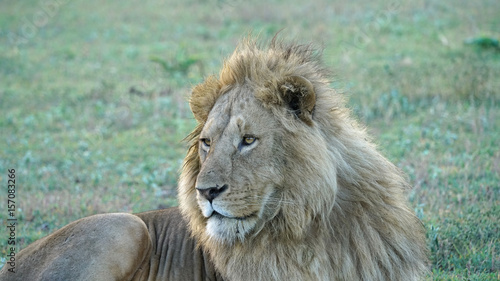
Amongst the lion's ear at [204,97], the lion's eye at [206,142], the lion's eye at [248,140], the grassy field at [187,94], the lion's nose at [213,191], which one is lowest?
the grassy field at [187,94]

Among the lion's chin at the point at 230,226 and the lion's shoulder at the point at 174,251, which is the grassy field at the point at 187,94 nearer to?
the lion's shoulder at the point at 174,251

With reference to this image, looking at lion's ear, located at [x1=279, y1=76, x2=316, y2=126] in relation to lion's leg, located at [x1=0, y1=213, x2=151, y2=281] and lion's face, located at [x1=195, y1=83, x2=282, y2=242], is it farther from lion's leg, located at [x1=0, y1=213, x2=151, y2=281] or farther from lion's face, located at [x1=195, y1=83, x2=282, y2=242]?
lion's leg, located at [x1=0, y1=213, x2=151, y2=281]

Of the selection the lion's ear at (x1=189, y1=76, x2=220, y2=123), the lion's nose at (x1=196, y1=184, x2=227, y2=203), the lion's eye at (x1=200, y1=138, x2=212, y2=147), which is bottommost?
the lion's nose at (x1=196, y1=184, x2=227, y2=203)

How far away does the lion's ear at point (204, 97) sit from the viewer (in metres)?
3.98

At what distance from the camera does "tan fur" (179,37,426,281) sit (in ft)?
11.5

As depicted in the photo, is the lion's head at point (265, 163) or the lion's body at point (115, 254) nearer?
the lion's head at point (265, 163)

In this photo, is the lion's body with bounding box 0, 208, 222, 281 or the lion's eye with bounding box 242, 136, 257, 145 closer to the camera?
the lion's eye with bounding box 242, 136, 257, 145

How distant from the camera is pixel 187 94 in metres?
4.54

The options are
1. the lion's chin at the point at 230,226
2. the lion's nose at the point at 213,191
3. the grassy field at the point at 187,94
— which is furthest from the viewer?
the grassy field at the point at 187,94

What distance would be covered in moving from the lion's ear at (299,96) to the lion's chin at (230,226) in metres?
0.66

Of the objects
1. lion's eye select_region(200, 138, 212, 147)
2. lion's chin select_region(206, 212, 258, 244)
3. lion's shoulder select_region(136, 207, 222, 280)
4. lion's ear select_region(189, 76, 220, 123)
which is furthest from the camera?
lion's shoulder select_region(136, 207, 222, 280)

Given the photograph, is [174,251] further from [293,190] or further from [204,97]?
[293,190]

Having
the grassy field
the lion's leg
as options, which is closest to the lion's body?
the lion's leg

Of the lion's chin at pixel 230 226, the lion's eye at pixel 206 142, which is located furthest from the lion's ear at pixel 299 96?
the lion's chin at pixel 230 226
